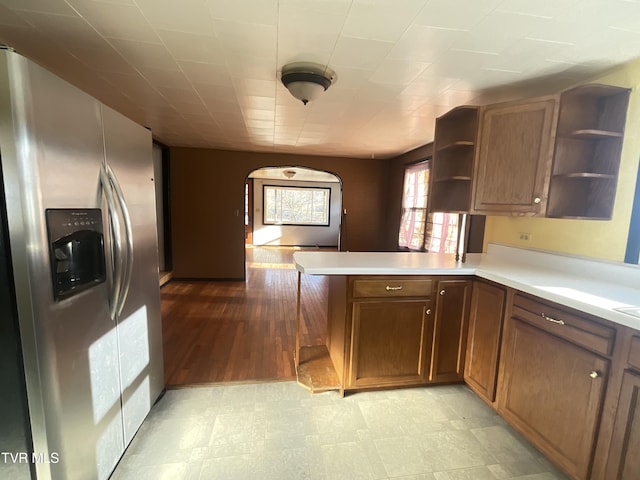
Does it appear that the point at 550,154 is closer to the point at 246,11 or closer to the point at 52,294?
the point at 246,11

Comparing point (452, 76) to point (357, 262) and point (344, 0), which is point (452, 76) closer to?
point (344, 0)

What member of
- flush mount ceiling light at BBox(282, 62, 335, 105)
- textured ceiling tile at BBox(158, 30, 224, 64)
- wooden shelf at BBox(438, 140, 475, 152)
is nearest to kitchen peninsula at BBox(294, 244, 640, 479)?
wooden shelf at BBox(438, 140, 475, 152)

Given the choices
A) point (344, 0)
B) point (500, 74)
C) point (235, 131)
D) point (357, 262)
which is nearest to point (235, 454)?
point (357, 262)

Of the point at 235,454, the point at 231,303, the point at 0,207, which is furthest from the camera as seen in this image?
the point at 231,303

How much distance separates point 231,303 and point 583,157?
3.86m

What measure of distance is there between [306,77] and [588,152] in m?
1.89

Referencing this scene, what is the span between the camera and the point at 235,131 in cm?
356

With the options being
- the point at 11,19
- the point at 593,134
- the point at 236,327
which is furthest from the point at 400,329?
the point at 11,19

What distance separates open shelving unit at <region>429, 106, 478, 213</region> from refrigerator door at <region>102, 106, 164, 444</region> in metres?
2.14

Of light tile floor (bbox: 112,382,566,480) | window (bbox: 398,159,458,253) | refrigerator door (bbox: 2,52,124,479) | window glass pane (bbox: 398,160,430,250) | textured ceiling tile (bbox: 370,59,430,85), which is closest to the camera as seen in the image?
refrigerator door (bbox: 2,52,124,479)

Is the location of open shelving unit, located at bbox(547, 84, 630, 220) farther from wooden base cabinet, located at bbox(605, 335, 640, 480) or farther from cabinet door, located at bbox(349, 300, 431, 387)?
cabinet door, located at bbox(349, 300, 431, 387)

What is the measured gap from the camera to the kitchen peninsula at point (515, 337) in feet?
4.01

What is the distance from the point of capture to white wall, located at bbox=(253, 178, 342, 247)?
9.26m

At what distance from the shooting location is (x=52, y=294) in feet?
3.34
